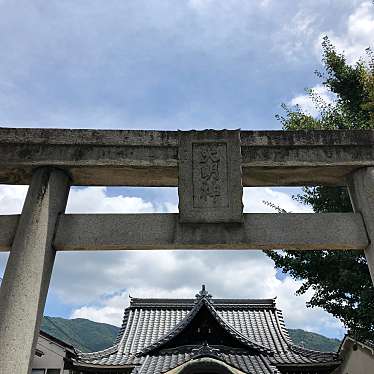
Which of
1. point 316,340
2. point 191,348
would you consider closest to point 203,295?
point 191,348

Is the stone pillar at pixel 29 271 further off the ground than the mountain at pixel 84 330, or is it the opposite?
the mountain at pixel 84 330

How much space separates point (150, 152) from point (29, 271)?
1.93 metres

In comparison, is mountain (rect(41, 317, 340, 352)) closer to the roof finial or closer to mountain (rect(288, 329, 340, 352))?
mountain (rect(288, 329, 340, 352))

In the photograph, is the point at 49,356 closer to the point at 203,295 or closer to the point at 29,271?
the point at 203,295

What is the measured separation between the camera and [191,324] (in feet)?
43.8

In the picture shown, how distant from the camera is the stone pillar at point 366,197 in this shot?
460 centimetres

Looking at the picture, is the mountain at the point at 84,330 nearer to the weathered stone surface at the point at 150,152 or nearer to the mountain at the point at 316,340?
the mountain at the point at 316,340

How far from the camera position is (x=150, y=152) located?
16.4 ft

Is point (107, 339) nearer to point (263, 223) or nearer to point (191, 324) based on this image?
point (191, 324)

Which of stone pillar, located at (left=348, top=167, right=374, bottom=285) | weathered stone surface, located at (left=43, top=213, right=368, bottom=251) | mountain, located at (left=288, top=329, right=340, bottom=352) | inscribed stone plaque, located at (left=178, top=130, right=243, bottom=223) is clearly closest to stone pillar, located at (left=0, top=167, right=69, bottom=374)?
weathered stone surface, located at (left=43, top=213, right=368, bottom=251)

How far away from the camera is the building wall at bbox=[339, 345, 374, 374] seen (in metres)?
15.2

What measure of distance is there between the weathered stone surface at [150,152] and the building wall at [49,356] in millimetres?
14264

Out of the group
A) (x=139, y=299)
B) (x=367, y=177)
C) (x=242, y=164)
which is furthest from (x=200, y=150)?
(x=139, y=299)

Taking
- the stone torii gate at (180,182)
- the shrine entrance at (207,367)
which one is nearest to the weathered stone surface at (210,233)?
the stone torii gate at (180,182)
